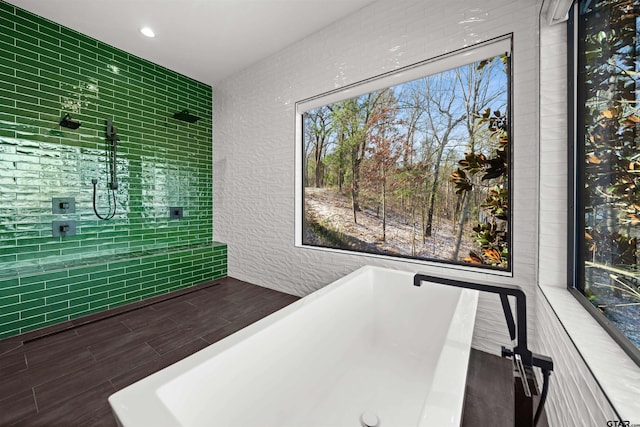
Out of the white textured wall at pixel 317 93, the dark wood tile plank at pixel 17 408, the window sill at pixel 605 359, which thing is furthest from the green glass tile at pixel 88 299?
the window sill at pixel 605 359

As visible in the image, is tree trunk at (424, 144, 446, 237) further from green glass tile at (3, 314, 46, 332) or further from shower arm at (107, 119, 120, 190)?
green glass tile at (3, 314, 46, 332)

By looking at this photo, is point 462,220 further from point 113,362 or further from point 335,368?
point 113,362

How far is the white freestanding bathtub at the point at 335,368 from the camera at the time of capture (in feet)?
2.72

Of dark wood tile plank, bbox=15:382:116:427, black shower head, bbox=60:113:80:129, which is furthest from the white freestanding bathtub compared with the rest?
black shower head, bbox=60:113:80:129

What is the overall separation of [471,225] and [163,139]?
3.62 metres

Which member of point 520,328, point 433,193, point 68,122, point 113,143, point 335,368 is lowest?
point 335,368

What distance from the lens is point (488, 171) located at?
6.44ft

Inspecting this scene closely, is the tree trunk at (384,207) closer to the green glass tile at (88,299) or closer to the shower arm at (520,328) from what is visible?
the shower arm at (520,328)

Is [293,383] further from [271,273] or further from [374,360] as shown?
[271,273]

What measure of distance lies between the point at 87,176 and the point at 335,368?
3.13 metres

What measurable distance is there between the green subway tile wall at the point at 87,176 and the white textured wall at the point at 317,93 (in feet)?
1.75

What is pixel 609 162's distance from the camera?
1106mm

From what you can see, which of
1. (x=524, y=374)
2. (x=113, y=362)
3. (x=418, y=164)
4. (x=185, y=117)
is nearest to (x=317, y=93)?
(x=418, y=164)

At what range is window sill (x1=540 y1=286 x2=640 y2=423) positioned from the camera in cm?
72
